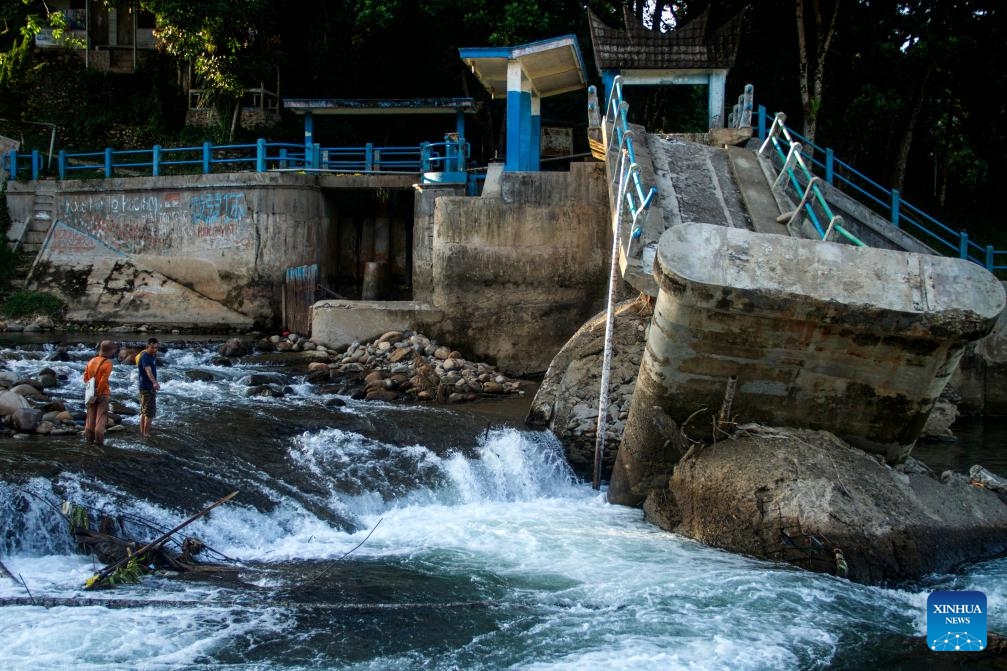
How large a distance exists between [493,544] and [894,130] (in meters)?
19.6

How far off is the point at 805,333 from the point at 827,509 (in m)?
1.72

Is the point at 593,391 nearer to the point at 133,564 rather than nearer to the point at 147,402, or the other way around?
the point at 147,402

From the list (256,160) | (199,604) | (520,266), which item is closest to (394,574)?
(199,604)

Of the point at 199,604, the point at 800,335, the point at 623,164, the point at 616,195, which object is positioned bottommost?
the point at 199,604

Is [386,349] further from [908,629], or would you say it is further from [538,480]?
[908,629]

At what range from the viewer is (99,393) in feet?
37.8

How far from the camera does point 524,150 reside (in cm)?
1980

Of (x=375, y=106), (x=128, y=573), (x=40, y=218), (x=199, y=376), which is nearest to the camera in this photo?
(x=128, y=573)

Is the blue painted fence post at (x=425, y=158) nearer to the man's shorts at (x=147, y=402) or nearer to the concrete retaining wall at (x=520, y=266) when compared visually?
the concrete retaining wall at (x=520, y=266)

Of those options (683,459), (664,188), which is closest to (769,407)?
(683,459)

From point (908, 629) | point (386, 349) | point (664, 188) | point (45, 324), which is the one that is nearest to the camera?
point (908, 629)

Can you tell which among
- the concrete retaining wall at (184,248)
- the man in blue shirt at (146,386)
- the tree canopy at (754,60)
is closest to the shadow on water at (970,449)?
the tree canopy at (754,60)

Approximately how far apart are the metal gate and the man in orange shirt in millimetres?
9604

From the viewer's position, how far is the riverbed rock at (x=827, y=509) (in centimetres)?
1008
